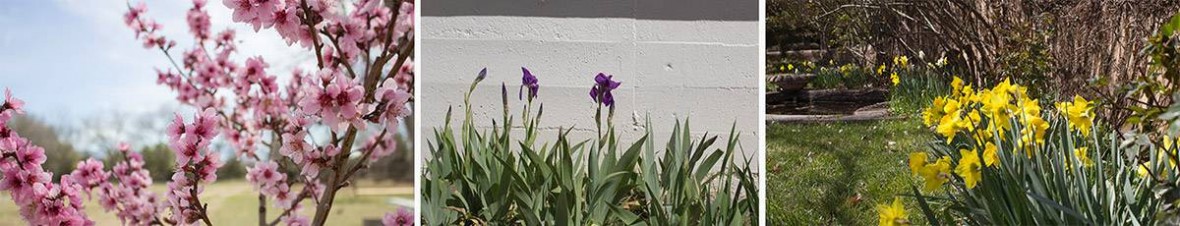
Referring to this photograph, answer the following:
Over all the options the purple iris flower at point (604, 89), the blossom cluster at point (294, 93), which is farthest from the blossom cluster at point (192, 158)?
the purple iris flower at point (604, 89)

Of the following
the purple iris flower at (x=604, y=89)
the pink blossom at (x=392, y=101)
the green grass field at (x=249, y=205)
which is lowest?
the green grass field at (x=249, y=205)

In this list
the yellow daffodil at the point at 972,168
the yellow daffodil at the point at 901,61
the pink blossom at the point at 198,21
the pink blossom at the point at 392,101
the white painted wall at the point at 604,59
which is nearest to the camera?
the pink blossom at the point at 392,101

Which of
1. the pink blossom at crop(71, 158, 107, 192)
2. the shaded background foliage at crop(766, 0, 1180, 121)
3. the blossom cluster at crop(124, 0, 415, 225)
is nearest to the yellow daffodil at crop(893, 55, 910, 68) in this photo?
the shaded background foliage at crop(766, 0, 1180, 121)

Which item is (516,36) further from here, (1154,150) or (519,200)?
(1154,150)

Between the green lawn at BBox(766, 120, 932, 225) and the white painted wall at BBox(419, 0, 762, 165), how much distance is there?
0.11 m

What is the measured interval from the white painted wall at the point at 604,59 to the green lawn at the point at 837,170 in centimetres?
11

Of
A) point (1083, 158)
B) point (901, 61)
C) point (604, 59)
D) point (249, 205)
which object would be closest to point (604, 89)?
point (604, 59)

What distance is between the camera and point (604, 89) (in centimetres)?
264

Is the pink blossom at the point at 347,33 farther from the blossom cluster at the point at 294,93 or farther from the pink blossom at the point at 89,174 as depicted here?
the pink blossom at the point at 89,174

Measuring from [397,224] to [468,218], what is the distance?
12.6 inches

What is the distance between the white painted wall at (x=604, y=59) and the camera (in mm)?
2777

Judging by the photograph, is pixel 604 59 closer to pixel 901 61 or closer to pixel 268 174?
pixel 901 61

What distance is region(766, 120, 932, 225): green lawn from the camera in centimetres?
265

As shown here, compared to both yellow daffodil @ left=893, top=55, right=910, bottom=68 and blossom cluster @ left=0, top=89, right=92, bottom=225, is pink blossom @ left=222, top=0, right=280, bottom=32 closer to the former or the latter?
blossom cluster @ left=0, top=89, right=92, bottom=225
